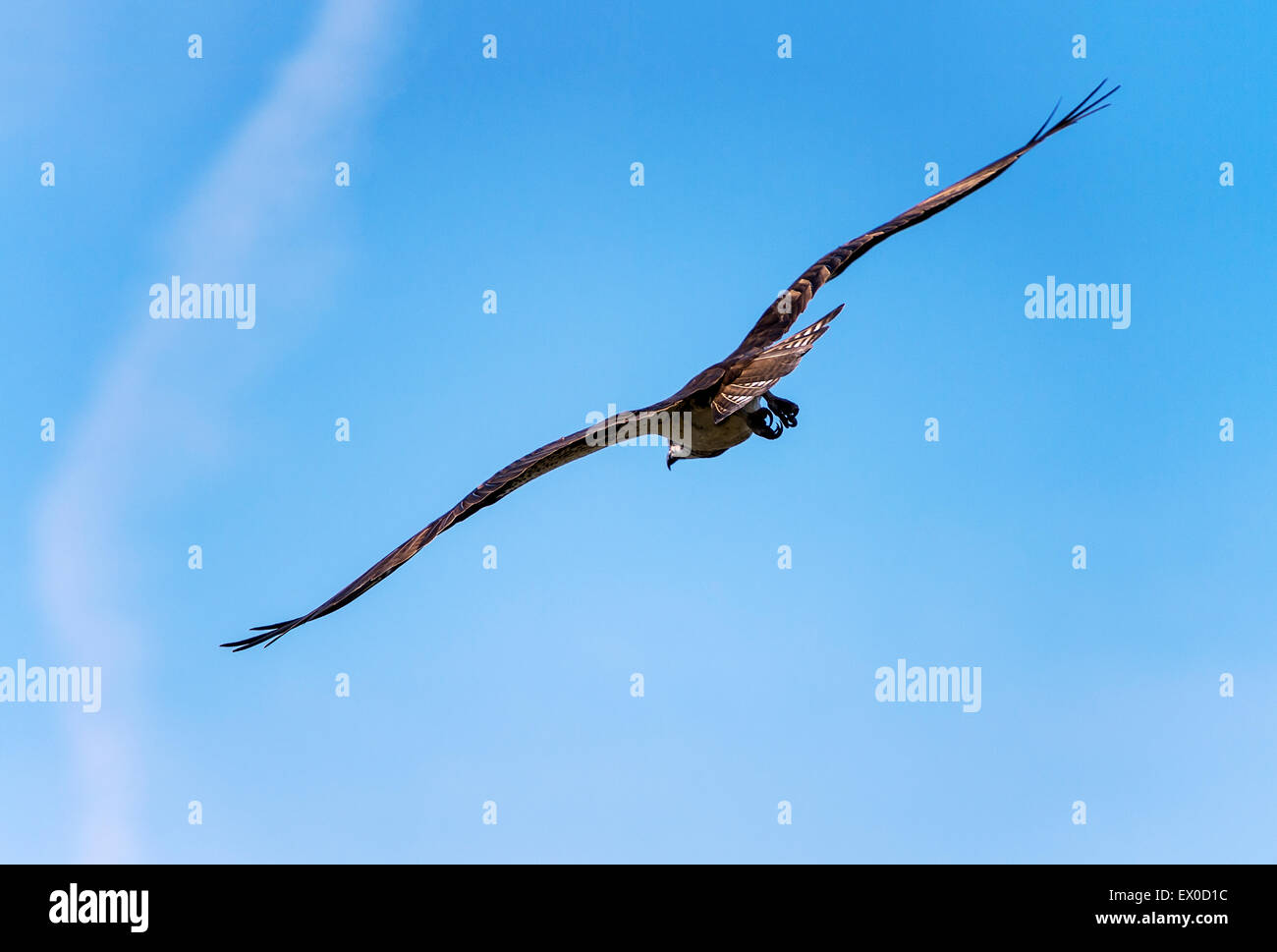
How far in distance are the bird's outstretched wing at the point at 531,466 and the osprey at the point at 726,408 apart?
0.01 meters

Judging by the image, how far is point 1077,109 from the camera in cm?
1725

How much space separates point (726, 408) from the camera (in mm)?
13453

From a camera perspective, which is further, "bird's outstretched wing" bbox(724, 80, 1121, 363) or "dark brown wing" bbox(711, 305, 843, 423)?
"bird's outstretched wing" bbox(724, 80, 1121, 363)

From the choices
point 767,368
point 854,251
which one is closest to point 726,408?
point 767,368

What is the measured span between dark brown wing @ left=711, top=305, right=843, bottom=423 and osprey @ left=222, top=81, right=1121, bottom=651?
1 cm

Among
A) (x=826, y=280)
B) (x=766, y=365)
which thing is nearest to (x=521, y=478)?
(x=766, y=365)

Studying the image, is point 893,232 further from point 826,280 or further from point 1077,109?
point 1077,109

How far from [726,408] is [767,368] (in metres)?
0.66

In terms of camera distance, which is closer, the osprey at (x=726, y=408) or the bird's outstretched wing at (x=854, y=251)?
the osprey at (x=726, y=408)

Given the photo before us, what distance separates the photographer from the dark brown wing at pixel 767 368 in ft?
41.1

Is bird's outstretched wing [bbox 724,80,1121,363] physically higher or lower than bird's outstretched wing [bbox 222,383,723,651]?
higher

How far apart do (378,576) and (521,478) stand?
6.58 ft

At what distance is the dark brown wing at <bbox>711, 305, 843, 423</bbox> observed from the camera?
41.1 feet
